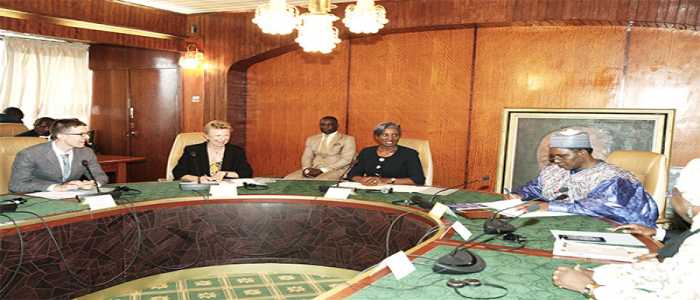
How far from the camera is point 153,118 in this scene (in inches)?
258

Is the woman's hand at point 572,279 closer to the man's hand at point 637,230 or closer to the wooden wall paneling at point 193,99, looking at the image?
the man's hand at point 637,230

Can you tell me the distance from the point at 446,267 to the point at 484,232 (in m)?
0.59

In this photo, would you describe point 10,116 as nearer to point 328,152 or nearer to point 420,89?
point 328,152

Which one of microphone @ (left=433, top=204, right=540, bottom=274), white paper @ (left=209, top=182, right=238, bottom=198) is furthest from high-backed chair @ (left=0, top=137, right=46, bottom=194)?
microphone @ (left=433, top=204, right=540, bottom=274)

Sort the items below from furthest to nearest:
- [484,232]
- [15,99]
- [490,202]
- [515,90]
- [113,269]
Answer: [15,99] < [515,90] < [490,202] < [113,269] < [484,232]

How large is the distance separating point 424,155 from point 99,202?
232 cm

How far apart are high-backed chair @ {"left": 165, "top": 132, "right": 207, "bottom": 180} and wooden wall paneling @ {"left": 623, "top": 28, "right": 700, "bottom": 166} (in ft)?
12.1

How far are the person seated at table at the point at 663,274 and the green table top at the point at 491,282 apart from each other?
0.06 m

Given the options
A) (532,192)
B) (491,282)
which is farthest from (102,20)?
(491,282)

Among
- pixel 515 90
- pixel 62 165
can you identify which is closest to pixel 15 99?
pixel 62 165

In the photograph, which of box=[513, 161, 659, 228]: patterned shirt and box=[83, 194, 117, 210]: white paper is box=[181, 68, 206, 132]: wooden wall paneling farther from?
box=[513, 161, 659, 228]: patterned shirt

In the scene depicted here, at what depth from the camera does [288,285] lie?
9.66ft

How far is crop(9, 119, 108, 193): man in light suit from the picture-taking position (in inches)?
105

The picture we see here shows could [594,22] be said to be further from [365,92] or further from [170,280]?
[170,280]
